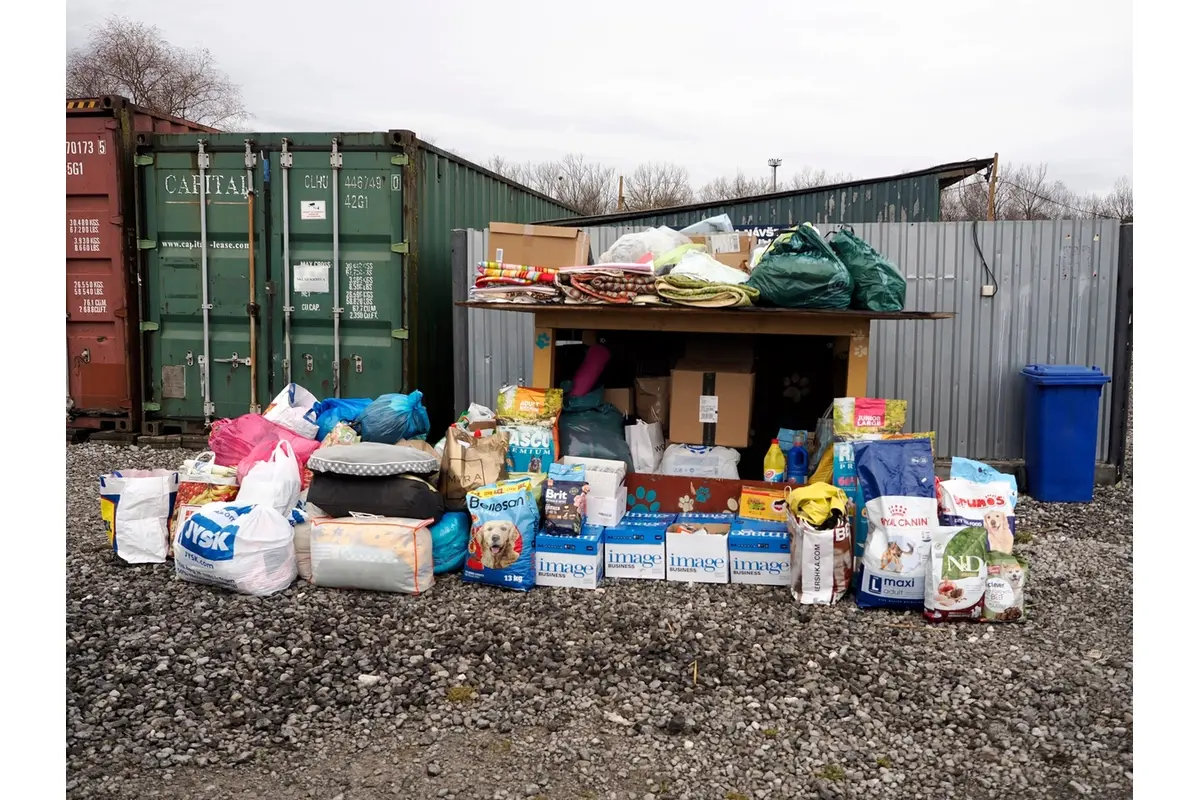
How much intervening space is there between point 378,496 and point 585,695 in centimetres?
173

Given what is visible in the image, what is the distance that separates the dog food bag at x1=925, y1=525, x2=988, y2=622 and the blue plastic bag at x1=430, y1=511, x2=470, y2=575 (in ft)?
7.53

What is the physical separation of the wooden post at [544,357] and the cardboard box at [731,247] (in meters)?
1.31

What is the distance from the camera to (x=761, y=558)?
4621mm

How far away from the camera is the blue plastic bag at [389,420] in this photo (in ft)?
18.3

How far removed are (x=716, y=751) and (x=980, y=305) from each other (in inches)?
190

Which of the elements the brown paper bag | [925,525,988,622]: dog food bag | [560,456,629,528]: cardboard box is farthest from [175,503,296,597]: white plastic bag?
[925,525,988,622]: dog food bag

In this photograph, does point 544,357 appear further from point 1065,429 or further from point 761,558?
point 1065,429

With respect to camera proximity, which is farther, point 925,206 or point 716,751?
point 925,206

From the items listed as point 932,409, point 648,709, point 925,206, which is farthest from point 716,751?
point 925,206

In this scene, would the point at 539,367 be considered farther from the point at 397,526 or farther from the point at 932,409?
the point at 932,409

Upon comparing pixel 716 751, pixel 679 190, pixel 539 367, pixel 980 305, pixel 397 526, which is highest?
pixel 679 190

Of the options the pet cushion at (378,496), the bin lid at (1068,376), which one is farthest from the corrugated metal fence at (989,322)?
the pet cushion at (378,496)

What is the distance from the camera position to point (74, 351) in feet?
25.5

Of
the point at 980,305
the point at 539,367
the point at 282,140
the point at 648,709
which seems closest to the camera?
the point at 648,709
